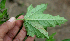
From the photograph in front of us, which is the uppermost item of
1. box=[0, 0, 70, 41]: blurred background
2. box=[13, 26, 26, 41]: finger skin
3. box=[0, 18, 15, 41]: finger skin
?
box=[0, 0, 70, 41]: blurred background

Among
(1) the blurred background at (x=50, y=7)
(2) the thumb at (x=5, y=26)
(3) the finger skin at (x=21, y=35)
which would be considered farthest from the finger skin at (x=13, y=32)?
(1) the blurred background at (x=50, y=7)

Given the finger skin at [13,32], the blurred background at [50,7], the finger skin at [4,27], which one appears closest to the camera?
the finger skin at [4,27]

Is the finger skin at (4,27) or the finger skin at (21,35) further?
the finger skin at (21,35)

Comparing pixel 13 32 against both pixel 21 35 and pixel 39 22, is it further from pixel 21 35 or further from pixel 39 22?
pixel 39 22

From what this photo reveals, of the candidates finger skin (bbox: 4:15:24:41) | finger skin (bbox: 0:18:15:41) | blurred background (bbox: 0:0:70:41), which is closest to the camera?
finger skin (bbox: 0:18:15:41)

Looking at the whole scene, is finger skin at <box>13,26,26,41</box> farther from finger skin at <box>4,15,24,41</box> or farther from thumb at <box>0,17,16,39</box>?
thumb at <box>0,17,16,39</box>

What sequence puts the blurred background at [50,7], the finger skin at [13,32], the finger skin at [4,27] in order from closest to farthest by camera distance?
the finger skin at [4,27] → the finger skin at [13,32] → the blurred background at [50,7]

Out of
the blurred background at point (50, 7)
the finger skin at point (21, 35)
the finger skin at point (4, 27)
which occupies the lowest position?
the finger skin at point (21, 35)

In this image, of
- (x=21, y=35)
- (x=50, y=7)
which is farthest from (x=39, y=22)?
(x=50, y=7)

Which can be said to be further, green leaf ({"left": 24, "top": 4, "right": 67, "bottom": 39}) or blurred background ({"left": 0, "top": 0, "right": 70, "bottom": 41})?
blurred background ({"left": 0, "top": 0, "right": 70, "bottom": 41})

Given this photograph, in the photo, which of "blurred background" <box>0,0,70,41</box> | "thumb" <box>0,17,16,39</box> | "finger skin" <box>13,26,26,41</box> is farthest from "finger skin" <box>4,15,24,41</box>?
"blurred background" <box>0,0,70,41</box>

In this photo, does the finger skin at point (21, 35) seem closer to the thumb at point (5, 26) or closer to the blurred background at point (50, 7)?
the thumb at point (5, 26)

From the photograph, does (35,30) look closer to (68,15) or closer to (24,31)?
(24,31)
